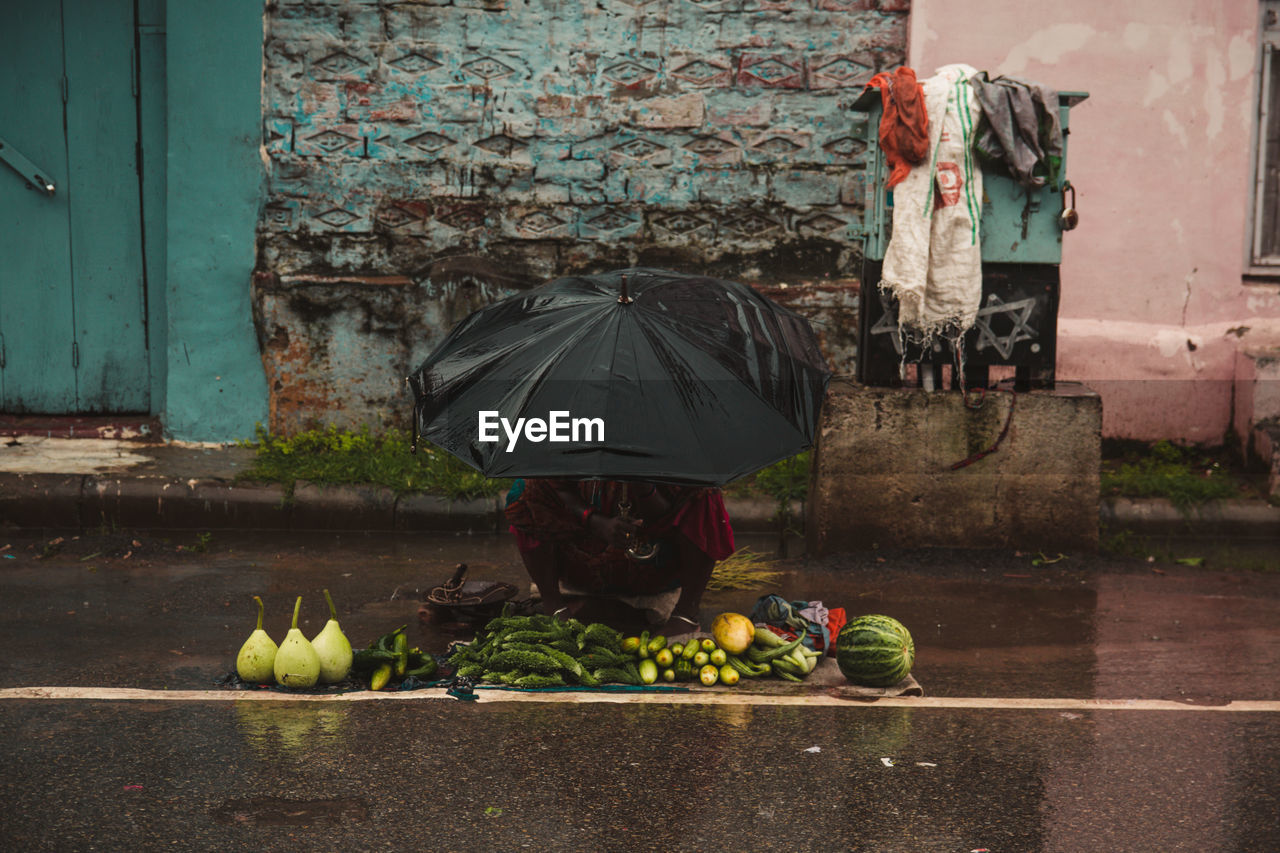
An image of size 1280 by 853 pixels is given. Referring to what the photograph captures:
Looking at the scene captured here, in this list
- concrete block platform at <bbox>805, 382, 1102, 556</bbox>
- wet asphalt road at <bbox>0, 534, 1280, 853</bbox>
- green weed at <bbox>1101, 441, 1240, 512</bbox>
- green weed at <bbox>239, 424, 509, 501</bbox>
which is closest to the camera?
wet asphalt road at <bbox>0, 534, 1280, 853</bbox>

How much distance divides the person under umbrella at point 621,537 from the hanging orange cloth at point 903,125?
8.22 ft

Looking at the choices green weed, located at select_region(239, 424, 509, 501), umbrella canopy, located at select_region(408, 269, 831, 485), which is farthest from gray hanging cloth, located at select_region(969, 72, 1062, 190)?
green weed, located at select_region(239, 424, 509, 501)

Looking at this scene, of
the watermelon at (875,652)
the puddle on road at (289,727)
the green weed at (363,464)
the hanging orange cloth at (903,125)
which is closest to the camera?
the puddle on road at (289,727)

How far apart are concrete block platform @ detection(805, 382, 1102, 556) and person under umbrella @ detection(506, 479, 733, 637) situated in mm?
1824

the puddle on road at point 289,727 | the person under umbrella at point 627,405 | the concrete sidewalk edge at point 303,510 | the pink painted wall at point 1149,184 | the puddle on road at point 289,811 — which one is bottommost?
the puddle on road at point 289,811

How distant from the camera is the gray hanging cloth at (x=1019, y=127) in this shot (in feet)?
21.8

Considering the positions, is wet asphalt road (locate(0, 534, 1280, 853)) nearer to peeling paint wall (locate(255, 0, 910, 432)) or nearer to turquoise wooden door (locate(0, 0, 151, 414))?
peeling paint wall (locate(255, 0, 910, 432))

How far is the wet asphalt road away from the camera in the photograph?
3.66 meters

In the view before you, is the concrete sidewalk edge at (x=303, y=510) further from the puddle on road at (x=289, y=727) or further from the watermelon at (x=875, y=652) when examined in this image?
the puddle on road at (x=289, y=727)

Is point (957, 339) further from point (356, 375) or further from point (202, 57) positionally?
point (202, 57)

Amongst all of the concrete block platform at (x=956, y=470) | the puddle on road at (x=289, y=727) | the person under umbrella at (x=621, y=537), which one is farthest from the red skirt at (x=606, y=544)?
the concrete block platform at (x=956, y=470)

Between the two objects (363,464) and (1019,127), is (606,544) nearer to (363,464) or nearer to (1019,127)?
(363,464)

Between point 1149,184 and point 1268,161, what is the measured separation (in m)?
0.94

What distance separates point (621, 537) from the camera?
487cm
